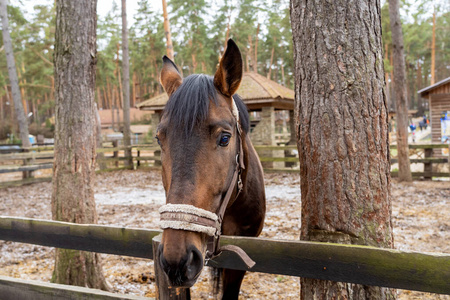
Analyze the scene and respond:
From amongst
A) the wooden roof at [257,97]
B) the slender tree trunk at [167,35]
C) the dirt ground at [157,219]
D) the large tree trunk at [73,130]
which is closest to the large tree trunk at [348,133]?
the dirt ground at [157,219]

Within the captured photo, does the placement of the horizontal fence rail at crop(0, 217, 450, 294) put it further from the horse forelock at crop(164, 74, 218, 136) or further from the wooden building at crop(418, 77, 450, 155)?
the wooden building at crop(418, 77, 450, 155)

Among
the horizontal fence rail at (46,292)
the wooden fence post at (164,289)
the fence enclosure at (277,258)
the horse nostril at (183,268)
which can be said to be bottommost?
the horizontal fence rail at (46,292)

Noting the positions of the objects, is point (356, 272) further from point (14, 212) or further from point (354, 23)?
point (14, 212)

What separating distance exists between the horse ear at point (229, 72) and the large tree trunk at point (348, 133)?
17.0 inches

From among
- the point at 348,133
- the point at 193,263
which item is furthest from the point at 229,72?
the point at 193,263

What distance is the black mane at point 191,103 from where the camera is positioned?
168 cm

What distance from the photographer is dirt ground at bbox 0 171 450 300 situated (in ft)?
13.4

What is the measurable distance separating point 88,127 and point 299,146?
2599mm

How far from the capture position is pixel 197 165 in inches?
62.7

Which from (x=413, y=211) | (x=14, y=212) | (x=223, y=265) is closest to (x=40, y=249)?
(x=14, y=212)

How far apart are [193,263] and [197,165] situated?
46cm

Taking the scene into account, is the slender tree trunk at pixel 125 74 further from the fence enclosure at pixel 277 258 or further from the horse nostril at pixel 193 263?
the horse nostril at pixel 193 263

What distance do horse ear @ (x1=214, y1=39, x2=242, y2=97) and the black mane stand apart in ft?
0.20

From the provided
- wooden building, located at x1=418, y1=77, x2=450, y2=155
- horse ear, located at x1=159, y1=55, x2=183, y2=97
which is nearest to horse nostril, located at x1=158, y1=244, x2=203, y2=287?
horse ear, located at x1=159, y1=55, x2=183, y2=97
